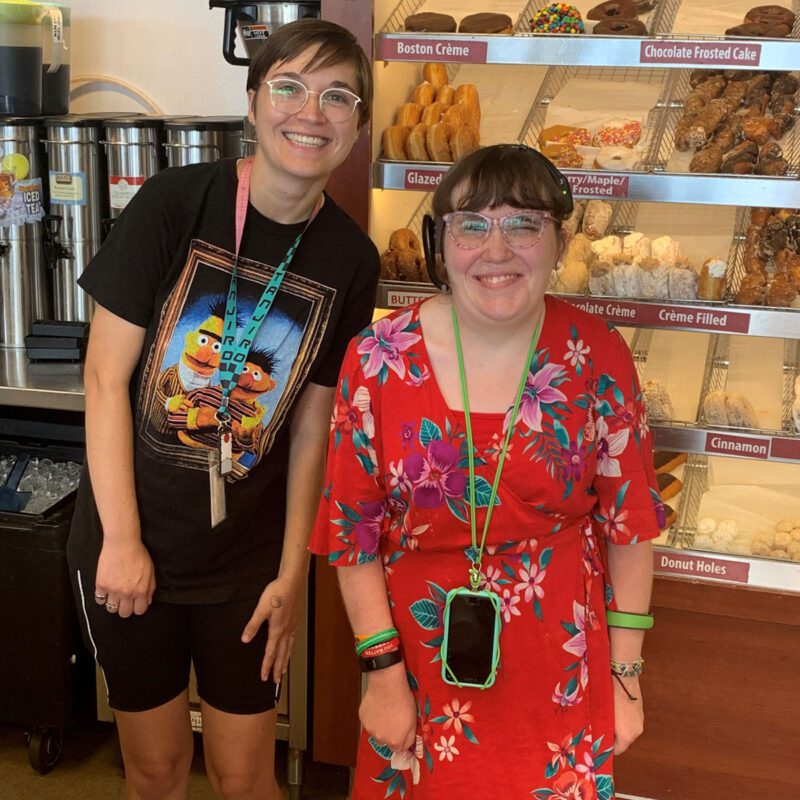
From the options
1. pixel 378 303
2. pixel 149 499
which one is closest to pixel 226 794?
pixel 149 499

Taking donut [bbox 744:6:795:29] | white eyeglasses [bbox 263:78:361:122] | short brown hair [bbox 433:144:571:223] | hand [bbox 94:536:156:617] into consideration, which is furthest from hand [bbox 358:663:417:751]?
donut [bbox 744:6:795:29]

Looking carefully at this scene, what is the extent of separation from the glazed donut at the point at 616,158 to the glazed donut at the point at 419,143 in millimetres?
381

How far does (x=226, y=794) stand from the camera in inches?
79.4

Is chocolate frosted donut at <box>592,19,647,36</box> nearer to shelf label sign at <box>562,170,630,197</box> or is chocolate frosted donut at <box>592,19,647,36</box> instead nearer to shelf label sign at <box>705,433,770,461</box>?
shelf label sign at <box>562,170,630,197</box>

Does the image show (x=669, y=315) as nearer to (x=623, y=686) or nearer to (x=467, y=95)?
(x=467, y=95)

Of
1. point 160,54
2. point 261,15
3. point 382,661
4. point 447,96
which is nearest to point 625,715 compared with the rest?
point 382,661

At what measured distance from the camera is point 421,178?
90.3 inches

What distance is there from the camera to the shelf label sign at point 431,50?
2191mm

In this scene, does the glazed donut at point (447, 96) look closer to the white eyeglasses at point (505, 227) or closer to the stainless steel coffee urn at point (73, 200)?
the stainless steel coffee urn at point (73, 200)

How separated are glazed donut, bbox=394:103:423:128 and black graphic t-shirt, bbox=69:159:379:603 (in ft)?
2.19

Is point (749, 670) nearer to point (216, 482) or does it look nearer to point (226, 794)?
point (226, 794)

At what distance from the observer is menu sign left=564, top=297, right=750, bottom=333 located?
87.7 inches

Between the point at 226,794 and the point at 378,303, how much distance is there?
3.55 feet

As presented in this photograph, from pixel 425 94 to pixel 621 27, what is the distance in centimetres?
50
